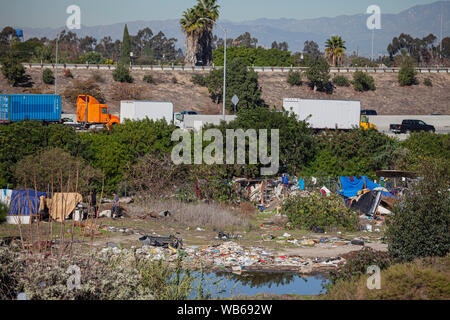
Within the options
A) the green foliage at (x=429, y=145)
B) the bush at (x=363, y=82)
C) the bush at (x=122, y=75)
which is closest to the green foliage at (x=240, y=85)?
the bush at (x=122, y=75)

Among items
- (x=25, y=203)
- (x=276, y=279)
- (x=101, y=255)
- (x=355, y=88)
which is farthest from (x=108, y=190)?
(x=355, y=88)

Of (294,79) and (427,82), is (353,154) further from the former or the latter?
(427,82)

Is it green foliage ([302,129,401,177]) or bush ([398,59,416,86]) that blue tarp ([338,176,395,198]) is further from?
bush ([398,59,416,86])

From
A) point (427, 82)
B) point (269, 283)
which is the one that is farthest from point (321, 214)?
point (427, 82)

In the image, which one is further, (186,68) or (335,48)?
(335,48)

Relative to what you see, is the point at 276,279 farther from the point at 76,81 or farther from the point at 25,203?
the point at 76,81

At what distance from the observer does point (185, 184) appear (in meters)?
26.3

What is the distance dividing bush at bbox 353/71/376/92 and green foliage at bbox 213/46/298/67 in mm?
12243

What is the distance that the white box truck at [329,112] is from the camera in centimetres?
3828

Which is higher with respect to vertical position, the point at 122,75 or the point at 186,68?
the point at 186,68

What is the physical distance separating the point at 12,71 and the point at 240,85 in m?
26.6

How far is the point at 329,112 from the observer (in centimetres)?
3878

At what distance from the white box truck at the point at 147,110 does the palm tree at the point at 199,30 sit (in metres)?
36.0
